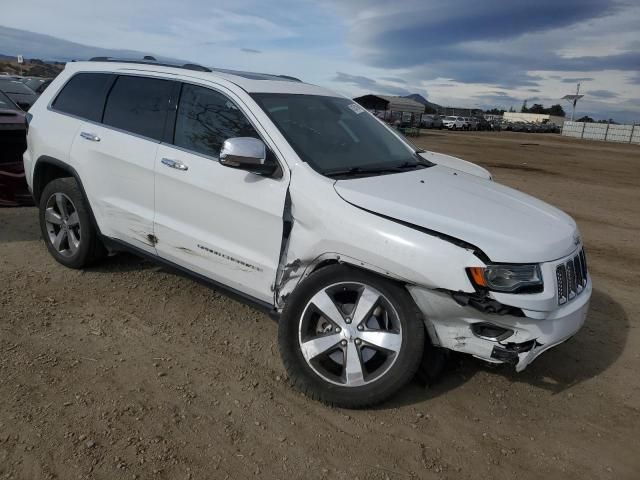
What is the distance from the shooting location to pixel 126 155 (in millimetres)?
4094

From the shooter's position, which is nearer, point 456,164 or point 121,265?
point 456,164

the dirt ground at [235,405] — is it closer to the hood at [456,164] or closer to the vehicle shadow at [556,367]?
the vehicle shadow at [556,367]

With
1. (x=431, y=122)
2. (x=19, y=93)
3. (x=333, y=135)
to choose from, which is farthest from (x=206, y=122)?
(x=431, y=122)

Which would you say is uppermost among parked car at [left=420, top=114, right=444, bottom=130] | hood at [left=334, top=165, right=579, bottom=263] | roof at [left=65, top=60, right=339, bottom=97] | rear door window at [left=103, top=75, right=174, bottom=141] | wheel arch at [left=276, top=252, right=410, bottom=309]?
parked car at [left=420, top=114, right=444, bottom=130]

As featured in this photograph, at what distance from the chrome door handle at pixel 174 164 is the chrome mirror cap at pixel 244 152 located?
571 millimetres

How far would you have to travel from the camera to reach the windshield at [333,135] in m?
3.50

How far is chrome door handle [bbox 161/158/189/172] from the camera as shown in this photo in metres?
3.72

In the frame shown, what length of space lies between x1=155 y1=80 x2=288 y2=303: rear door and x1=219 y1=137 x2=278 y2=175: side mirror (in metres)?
0.09

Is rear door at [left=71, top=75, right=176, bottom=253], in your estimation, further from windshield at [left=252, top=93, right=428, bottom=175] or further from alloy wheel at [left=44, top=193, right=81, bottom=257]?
windshield at [left=252, top=93, right=428, bottom=175]

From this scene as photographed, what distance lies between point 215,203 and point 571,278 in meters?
2.28

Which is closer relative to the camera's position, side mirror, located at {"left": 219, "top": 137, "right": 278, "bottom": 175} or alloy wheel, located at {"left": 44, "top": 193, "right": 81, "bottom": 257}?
side mirror, located at {"left": 219, "top": 137, "right": 278, "bottom": 175}

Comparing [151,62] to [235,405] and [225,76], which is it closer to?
[225,76]

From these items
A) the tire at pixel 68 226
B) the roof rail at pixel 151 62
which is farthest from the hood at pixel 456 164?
the tire at pixel 68 226

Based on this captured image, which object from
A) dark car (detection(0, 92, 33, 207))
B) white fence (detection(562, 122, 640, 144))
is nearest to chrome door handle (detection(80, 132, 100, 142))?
dark car (detection(0, 92, 33, 207))
